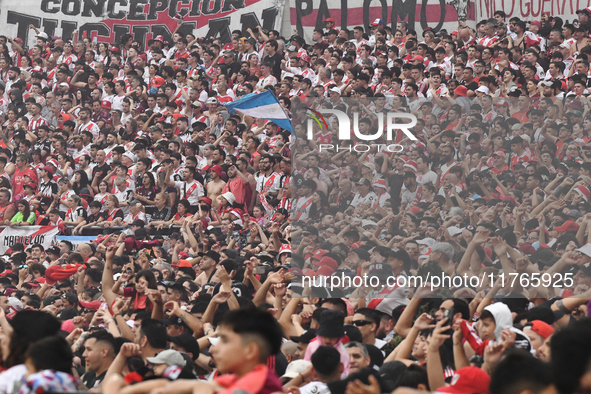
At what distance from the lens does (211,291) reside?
7.71 m

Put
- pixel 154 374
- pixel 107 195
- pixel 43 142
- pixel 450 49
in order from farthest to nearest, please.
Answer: pixel 43 142 → pixel 450 49 → pixel 107 195 → pixel 154 374

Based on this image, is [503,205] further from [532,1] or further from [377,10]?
[377,10]

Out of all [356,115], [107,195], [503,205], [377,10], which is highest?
[377,10]

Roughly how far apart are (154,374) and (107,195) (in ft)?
29.9

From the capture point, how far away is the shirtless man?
12.3 meters

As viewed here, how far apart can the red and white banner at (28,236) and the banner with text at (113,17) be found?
807 cm

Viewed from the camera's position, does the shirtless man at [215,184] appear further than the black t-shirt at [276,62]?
No

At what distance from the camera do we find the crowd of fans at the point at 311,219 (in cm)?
450

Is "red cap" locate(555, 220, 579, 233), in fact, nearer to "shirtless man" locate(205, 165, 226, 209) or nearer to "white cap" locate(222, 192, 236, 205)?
"white cap" locate(222, 192, 236, 205)

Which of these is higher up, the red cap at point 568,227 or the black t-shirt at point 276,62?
the black t-shirt at point 276,62

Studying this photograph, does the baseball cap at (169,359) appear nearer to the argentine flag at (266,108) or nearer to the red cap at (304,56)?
the argentine flag at (266,108)

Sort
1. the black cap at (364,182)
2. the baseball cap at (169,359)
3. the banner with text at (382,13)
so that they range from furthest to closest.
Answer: the banner with text at (382,13)
the black cap at (364,182)
the baseball cap at (169,359)

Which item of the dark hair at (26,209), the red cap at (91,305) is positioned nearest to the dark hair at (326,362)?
the red cap at (91,305)

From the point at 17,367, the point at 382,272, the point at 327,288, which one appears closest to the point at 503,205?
the point at 382,272
